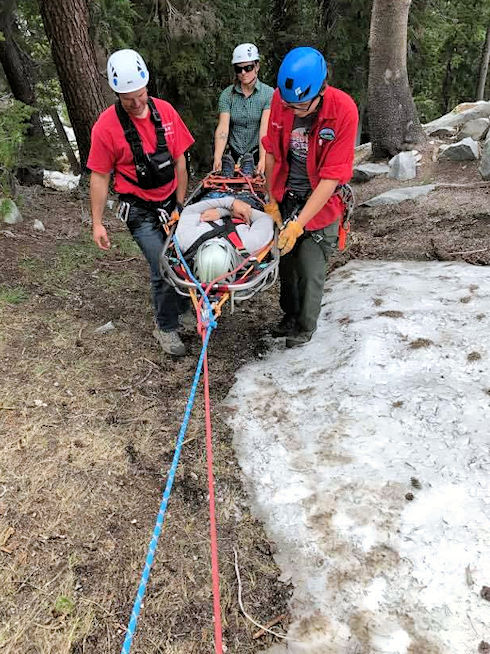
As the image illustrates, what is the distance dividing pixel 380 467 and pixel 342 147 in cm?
226

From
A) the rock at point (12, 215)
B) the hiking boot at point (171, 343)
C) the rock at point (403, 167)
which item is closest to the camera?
the hiking boot at point (171, 343)

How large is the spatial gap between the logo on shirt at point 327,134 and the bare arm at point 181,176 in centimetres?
124

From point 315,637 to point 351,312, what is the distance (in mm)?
3069

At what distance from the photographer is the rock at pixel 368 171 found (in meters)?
9.16

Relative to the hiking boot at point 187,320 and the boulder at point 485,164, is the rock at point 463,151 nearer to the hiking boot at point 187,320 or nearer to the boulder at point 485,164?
the boulder at point 485,164

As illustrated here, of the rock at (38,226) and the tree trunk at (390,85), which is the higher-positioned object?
the tree trunk at (390,85)

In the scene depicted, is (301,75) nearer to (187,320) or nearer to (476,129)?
(187,320)

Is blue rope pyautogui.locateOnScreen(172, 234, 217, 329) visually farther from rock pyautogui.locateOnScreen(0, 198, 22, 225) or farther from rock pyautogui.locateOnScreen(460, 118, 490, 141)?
rock pyautogui.locateOnScreen(460, 118, 490, 141)

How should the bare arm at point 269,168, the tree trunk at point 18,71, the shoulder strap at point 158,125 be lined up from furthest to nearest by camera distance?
1. the tree trunk at point 18,71
2. the bare arm at point 269,168
3. the shoulder strap at point 158,125

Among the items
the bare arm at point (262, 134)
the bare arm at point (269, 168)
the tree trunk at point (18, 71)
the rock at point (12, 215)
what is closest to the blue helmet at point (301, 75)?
the bare arm at point (269, 168)

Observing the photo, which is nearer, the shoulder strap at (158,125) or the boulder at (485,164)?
the shoulder strap at (158,125)

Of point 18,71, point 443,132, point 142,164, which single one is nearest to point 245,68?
point 142,164

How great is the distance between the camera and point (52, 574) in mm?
2654

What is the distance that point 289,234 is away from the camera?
388 cm
